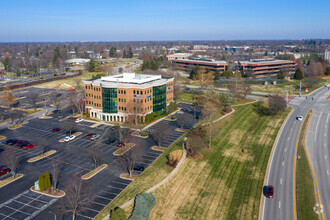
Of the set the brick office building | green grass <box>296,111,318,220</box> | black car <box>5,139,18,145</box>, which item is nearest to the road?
green grass <box>296,111,318,220</box>

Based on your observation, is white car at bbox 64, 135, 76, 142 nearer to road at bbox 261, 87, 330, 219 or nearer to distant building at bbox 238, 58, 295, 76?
road at bbox 261, 87, 330, 219

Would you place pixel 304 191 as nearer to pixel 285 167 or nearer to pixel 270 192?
pixel 270 192

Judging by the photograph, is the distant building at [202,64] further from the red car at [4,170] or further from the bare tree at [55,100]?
the red car at [4,170]

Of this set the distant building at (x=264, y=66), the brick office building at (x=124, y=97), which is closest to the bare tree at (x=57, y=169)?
the brick office building at (x=124, y=97)

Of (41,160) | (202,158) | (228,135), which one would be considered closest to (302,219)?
(202,158)

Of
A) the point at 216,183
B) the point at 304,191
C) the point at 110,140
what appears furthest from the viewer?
the point at 110,140

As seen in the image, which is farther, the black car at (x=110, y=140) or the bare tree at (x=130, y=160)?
the black car at (x=110, y=140)

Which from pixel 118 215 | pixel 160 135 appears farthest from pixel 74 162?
pixel 118 215
